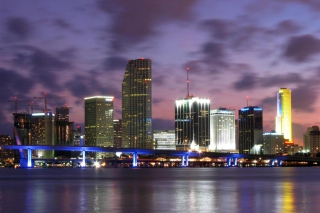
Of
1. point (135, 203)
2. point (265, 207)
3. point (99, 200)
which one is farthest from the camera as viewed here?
point (99, 200)

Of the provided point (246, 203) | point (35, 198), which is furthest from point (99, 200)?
point (246, 203)

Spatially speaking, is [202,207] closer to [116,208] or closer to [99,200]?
[116,208]

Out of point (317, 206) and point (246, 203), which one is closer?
point (317, 206)

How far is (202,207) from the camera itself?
5253 centimetres

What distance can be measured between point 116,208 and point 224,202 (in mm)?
11960

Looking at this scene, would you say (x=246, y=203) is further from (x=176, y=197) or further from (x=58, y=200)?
(x=58, y=200)

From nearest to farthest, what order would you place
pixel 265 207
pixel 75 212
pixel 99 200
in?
pixel 75 212 → pixel 265 207 → pixel 99 200

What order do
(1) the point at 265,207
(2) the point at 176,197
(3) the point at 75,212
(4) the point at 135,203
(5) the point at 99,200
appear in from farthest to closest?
(2) the point at 176,197 → (5) the point at 99,200 → (4) the point at 135,203 → (1) the point at 265,207 → (3) the point at 75,212

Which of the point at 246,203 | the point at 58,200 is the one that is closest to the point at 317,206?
the point at 246,203

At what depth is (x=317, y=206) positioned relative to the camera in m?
53.0

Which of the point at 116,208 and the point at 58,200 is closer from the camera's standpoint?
the point at 116,208

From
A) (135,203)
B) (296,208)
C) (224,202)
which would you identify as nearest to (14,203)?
(135,203)

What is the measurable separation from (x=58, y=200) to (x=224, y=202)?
53.7 feet

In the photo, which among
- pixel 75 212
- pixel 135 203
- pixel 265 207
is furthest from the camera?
pixel 135 203
